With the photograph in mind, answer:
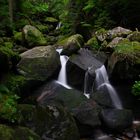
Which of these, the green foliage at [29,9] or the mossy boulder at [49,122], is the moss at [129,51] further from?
the green foliage at [29,9]

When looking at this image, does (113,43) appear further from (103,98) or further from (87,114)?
(87,114)

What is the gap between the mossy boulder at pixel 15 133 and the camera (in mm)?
5840

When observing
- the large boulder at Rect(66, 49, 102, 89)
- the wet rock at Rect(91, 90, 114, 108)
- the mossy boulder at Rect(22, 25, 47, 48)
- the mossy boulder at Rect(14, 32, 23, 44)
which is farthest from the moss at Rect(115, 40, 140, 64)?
the mossy boulder at Rect(14, 32, 23, 44)

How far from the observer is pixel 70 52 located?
Result: 41.0 ft

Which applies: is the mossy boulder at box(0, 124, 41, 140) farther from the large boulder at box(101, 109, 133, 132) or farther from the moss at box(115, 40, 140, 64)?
the moss at box(115, 40, 140, 64)

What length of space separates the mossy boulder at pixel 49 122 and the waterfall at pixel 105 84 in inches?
118

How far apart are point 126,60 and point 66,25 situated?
→ 9234 mm

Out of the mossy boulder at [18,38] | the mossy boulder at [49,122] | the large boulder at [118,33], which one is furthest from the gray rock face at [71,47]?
the mossy boulder at [49,122]

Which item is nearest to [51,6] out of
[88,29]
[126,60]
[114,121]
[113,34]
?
[88,29]

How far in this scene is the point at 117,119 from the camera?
29.3 feet

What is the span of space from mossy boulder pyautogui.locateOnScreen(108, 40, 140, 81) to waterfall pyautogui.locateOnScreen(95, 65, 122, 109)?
35cm

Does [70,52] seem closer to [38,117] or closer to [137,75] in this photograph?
[137,75]

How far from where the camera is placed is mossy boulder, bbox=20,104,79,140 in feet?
23.9

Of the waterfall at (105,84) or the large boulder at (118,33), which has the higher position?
the large boulder at (118,33)
